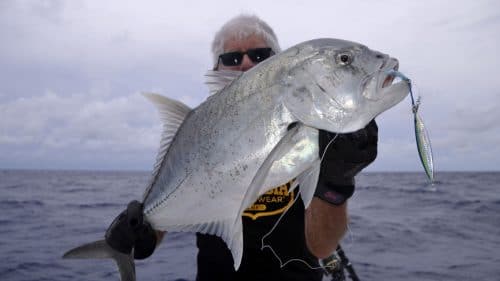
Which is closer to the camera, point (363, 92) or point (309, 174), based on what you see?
point (363, 92)

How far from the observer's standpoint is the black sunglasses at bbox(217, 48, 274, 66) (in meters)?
3.88

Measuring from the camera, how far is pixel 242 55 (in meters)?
3.93

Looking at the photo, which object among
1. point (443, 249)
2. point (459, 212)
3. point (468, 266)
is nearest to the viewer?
point (468, 266)

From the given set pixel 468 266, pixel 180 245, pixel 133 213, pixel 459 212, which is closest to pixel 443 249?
pixel 468 266

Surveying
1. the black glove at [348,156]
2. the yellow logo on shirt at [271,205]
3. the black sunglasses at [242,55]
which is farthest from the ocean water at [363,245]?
the black sunglasses at [242,55]

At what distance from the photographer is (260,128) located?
2.18 metres

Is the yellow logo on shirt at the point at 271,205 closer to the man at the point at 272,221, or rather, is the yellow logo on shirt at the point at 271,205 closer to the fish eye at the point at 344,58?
the man at the point at 272,221

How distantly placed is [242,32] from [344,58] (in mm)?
2077

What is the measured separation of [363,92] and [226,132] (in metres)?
0.78

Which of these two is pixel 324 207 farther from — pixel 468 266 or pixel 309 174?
pixel 468 266

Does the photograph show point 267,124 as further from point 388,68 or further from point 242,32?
point 242,32

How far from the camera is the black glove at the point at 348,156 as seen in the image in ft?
8.35

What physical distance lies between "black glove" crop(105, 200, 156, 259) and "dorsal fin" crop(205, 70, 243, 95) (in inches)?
44.1

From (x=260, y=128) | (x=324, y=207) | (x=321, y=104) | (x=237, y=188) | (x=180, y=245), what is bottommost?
(x=180, y=245)
